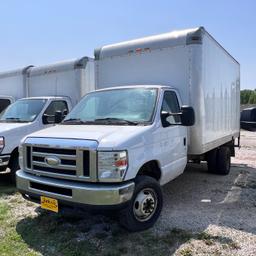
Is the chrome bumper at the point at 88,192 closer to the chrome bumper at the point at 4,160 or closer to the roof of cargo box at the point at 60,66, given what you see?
the chrome bumper at the point at 4,160

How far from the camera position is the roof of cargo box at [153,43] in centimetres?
630

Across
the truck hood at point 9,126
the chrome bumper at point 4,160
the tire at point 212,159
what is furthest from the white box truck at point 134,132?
the chrome bumper at point 4,160

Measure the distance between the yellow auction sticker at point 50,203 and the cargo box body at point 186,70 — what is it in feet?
10.0

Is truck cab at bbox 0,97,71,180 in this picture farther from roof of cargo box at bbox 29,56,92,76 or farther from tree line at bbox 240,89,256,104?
tree line at bbox 240,89,256,104

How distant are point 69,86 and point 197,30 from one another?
4.22m

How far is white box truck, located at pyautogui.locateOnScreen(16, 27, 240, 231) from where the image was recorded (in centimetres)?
430

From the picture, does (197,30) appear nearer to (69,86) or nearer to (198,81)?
(198,81)

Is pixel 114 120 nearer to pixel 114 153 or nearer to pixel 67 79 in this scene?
pixel 114 153

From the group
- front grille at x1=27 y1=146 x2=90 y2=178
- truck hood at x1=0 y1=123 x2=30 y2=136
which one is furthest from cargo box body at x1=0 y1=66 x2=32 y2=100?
front grille at x1=27 y1=146 x2=90 y2=178

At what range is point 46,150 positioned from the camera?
4.69 metres

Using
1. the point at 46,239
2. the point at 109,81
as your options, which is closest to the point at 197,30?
the point at 109,81

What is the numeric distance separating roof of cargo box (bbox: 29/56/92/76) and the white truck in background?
466 mm

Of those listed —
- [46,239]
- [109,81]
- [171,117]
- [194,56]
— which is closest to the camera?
[46,239]

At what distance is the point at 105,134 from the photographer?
4.48 meters
